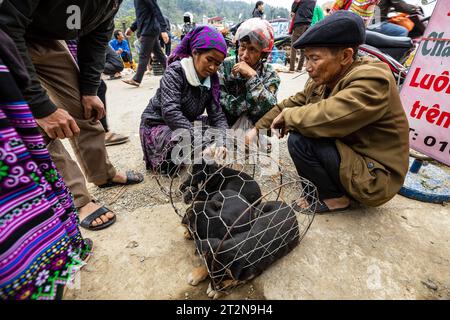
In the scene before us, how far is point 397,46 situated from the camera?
10.1 ft

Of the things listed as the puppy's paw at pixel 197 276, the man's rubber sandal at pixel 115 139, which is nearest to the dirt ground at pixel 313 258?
the puppy's paw at pixel 197 276

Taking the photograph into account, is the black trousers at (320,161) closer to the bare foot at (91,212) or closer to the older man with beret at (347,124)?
the older man with beret at (347,124)

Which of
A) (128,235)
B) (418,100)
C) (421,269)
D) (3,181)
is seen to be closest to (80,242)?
(128,235)

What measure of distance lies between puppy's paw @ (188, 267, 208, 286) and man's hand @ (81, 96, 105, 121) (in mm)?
1287

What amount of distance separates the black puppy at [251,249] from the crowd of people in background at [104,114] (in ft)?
1.77

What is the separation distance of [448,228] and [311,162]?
111 cm

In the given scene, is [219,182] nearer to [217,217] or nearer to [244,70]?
[217,217]

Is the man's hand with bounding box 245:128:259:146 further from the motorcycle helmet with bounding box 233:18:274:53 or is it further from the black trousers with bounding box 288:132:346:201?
the motorcycle helmet with bounding box 233:18:274:53

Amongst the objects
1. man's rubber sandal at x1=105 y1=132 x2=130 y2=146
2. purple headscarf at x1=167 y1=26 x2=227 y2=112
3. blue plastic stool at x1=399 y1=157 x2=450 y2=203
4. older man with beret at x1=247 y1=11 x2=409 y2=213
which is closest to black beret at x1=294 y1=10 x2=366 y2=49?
Answer: older man with beret at x1=247 y1=11 x2=409 y2=213

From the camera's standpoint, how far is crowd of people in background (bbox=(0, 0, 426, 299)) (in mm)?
724

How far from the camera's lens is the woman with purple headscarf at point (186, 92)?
5.80 ft

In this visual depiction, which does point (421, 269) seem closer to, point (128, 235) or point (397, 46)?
point (128, 235)

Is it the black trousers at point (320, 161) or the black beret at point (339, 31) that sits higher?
the black beret at point (339, 31)

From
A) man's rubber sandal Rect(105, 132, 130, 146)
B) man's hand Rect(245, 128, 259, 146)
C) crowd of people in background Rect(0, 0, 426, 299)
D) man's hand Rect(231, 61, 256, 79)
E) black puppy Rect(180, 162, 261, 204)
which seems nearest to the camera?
crowd of people in background Rect(0, 0, 426, 299)
